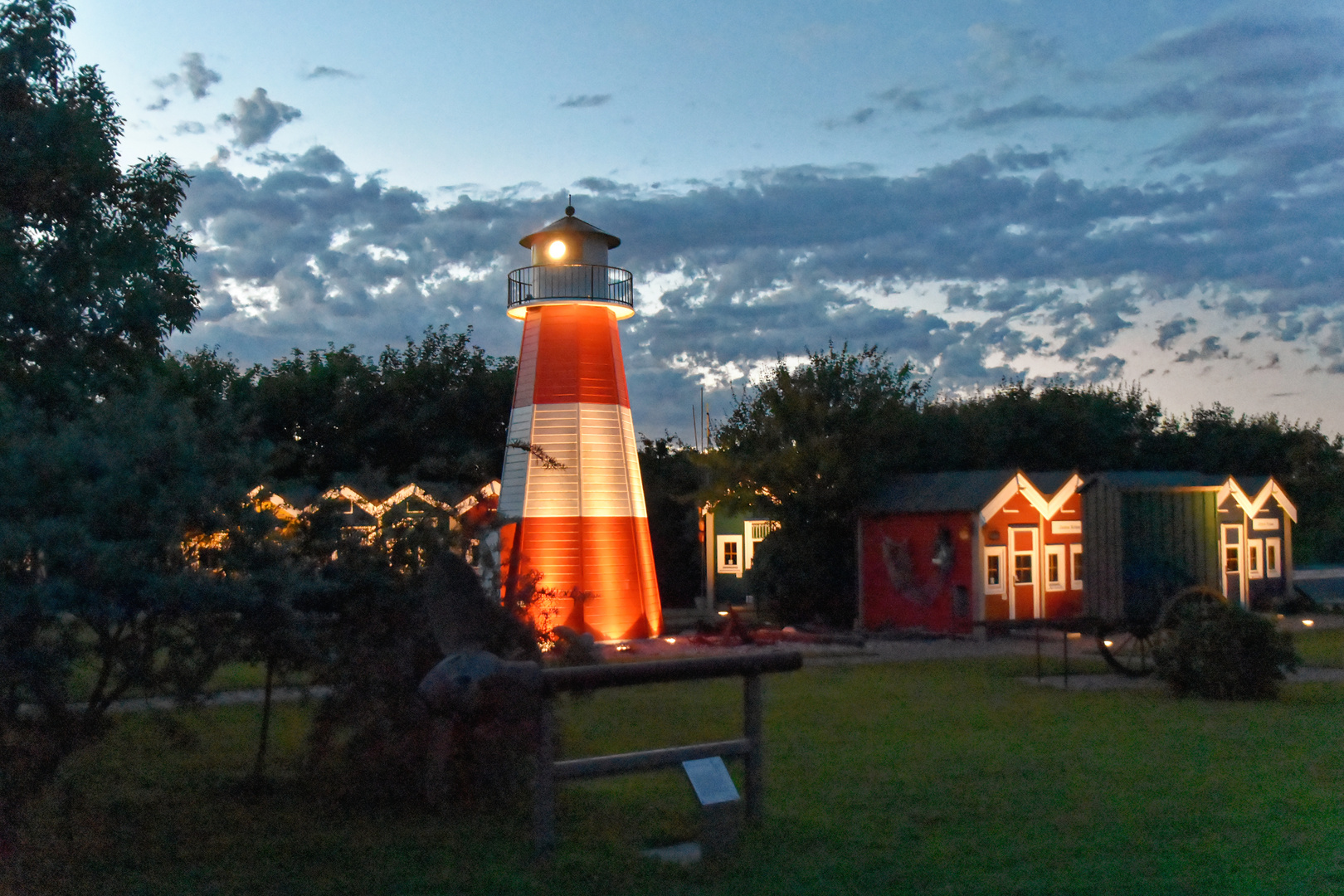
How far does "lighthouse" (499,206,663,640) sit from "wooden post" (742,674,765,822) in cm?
1485

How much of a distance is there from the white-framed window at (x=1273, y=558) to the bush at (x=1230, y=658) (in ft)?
61.9

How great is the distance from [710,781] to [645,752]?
0.43 m

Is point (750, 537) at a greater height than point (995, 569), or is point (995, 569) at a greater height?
point (750, 537)

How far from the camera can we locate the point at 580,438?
74.8 feet

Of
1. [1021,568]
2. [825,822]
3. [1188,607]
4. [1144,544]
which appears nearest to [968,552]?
[1021,568]

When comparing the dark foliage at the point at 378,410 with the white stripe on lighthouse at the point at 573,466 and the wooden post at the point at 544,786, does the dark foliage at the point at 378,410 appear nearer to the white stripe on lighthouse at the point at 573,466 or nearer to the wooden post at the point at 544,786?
the white stripe on lighthouse at the point at 573,466

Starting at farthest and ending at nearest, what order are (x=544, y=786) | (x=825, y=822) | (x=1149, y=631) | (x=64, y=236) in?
(x=1149, y=631)
(x=64, y=236)
(x=825, y=822)
(x=544, y=786)

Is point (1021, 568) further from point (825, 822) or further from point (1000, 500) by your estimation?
point (825, 822)

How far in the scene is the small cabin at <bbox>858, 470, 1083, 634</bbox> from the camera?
25156 millimetres

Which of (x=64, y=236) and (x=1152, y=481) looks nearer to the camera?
(x=64, y=236)

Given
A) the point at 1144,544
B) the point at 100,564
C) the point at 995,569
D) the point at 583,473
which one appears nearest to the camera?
the point at 100,564

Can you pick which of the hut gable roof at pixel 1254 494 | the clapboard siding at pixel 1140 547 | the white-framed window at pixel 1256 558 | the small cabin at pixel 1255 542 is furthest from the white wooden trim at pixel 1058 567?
the white-framed window at pixel 1256 558

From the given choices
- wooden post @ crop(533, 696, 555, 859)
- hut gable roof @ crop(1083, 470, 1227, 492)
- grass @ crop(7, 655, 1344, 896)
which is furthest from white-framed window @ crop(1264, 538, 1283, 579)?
wooden post @ crop(533, 696, 555, 859)

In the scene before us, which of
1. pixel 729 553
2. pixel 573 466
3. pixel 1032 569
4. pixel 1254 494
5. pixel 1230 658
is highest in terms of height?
pixel 573 466
